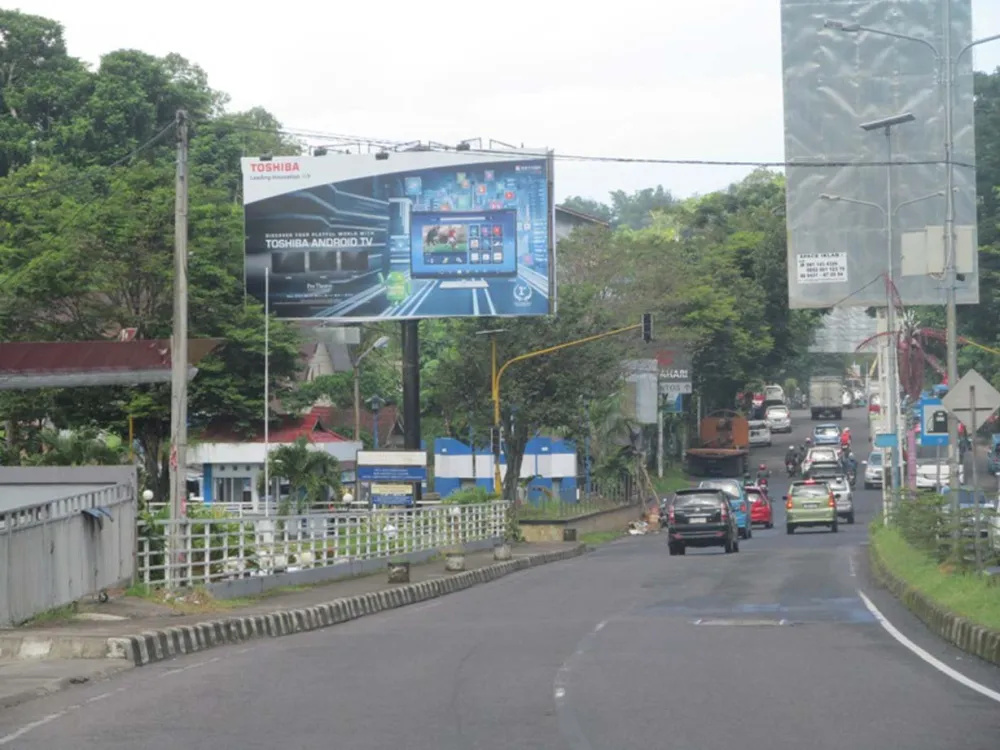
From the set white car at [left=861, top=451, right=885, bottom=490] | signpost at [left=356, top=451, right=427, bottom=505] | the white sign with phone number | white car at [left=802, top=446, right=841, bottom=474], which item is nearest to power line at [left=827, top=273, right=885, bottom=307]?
the white sign with phone number

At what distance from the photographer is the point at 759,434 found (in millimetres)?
97688

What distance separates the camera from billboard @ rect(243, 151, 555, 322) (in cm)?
4266

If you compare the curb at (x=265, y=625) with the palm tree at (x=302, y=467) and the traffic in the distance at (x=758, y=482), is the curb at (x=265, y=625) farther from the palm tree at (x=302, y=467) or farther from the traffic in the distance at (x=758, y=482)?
the traffic in the distance at (x=758, y=482)

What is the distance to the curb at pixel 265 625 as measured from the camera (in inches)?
634

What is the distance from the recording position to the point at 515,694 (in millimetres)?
12523

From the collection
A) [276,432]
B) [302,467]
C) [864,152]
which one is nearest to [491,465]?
[276,432]

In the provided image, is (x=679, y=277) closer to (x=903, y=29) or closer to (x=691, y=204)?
(x=903, y=29)

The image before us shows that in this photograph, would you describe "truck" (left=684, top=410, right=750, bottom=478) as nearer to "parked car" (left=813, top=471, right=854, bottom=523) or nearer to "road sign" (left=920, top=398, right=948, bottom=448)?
"parked car" (left=813, top=471, right=854, bottom=523)

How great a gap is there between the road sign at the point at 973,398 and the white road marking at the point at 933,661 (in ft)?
9.60

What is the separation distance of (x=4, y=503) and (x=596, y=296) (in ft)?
167

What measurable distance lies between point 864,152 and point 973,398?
2542 cm

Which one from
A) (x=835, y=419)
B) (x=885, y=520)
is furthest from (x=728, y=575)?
(x=835, y=419)

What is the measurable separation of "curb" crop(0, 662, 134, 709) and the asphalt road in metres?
0.18

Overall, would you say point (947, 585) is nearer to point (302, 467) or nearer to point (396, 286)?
point (302, 467)
